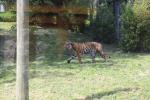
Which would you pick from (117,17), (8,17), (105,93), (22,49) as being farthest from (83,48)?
(8,17)

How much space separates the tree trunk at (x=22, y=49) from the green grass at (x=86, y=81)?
1.04 meters

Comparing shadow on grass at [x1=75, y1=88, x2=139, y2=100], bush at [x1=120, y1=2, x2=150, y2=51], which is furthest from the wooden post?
shadow on grass at [x1=75, y1=88, x2=139, y2=100]

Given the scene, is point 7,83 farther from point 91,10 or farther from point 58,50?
point 91,10

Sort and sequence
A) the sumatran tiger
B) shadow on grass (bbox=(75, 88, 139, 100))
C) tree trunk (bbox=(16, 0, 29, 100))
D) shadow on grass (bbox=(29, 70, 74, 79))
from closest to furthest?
tree trunk (bbox=(16, 0, 29, 100))
shadow on grass (bbox=(75, 88, 139, 100))
shadow on grass (bbox=(29, 70, 74, 79))
the sumatran tiger

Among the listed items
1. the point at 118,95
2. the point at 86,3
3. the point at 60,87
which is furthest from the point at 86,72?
the point at 86,3

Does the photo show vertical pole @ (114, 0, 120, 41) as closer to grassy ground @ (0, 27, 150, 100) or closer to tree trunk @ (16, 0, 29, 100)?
grassy ground @ (0, 27, 150, 100)

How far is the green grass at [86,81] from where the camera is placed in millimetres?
9305

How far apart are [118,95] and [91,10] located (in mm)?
14772

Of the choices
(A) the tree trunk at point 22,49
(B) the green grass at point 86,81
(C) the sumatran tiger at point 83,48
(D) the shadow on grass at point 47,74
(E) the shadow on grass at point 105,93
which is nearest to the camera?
(A) the tree trunk at point 22,49

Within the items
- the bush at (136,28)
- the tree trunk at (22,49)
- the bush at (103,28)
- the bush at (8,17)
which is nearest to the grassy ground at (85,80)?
the tree trunk at (22,49)

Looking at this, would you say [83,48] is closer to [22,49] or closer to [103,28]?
[22,49]

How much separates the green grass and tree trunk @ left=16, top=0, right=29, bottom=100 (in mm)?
1036

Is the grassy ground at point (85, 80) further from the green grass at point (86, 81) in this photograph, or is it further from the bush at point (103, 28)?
the bush at point (103, 28)

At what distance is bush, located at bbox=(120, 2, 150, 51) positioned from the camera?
17562 millimetres
